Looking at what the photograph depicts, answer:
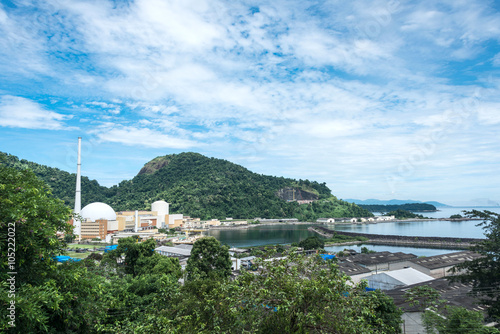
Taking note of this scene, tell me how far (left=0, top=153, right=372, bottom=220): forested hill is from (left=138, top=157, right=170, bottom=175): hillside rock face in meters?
0.40

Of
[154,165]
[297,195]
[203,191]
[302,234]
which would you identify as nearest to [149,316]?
[302,234]

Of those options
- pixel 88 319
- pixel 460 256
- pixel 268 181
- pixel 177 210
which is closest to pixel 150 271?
pixel 88 319

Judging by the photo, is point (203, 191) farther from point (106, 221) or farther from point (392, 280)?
point (392, 280)

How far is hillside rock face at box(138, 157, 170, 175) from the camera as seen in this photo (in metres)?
98.2

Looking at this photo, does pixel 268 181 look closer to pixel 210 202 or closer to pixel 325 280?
pixel 210 202

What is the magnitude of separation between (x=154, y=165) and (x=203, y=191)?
34.2m

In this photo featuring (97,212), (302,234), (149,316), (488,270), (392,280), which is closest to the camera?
(149,316)

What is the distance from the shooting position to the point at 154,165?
99562mm

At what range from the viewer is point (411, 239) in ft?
115

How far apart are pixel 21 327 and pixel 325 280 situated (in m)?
3.09

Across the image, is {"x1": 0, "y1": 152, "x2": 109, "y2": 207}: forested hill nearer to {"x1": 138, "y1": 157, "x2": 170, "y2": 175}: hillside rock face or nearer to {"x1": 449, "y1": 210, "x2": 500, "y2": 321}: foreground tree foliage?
{"x1": 138, "y1": 157, "x2": 170, "y2": 175}: hillside rock face

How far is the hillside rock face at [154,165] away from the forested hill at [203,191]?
0.40 m

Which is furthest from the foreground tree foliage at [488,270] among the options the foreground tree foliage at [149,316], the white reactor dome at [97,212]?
the white reactor dome at [97,212]

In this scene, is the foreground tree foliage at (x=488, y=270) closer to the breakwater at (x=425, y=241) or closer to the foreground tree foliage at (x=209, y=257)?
the foreground tree foliage at (x=209, y=257)
